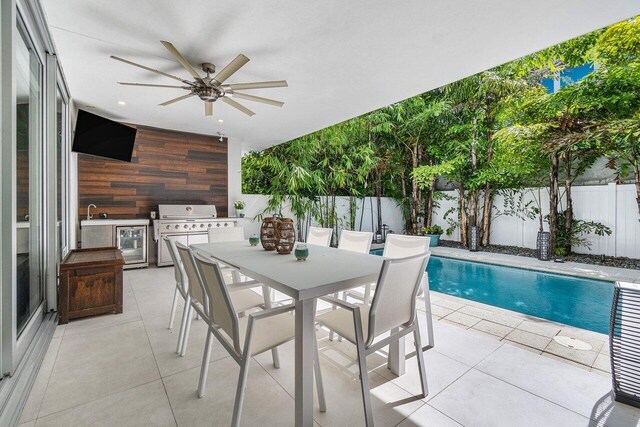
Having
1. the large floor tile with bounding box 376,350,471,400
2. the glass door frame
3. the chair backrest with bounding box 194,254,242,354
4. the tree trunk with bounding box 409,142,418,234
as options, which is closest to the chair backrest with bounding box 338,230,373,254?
the large floor tile with bounding box 376,350,471,400

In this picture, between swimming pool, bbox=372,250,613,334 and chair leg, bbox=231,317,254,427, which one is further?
swimming pool, bbox=372,250,613,334

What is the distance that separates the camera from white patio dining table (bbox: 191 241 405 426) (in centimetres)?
137

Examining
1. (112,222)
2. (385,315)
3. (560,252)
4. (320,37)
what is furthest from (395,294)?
(560,252)

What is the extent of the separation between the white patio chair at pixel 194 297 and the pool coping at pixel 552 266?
5479mm

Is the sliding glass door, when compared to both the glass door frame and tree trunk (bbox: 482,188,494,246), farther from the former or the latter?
tree trunk (bbox: 482,188,494,246)

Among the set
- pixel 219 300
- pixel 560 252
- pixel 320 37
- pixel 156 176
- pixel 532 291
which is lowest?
pixel 532 291

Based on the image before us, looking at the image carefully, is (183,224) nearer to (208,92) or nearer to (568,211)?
(208,92)

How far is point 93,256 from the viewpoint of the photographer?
3.26m

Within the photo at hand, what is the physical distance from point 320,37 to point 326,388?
2.86 metres

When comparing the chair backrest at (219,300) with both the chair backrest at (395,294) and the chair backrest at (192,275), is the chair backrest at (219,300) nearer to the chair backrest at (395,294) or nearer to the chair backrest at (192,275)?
the chair backrest at (192,275)

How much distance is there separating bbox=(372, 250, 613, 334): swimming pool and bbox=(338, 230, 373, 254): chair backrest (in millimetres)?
2404

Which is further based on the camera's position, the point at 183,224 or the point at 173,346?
the point at 183,224

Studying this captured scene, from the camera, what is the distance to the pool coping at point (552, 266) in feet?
15.2

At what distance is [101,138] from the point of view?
13.6 feet
